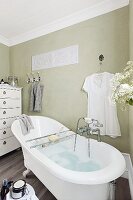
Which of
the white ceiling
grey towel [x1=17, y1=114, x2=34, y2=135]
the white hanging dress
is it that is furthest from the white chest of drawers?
the white hanging dress

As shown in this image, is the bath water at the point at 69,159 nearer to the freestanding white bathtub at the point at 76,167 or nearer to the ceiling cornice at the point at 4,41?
the freestanding white bathtub at the point at 76,167

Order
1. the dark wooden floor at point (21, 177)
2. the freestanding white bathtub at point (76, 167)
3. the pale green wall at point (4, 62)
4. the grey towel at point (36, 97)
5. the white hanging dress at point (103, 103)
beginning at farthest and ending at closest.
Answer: the pale green wall at point (4, 62), the grey towel at point (36, 97), the white hanging dress at point (103, 103), the dark wooden floor at point (21, 177), the freestanding white bathtub at point (76, 167)

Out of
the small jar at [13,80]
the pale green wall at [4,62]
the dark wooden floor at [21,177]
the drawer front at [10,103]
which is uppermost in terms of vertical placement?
the pale green wall at [4,62]

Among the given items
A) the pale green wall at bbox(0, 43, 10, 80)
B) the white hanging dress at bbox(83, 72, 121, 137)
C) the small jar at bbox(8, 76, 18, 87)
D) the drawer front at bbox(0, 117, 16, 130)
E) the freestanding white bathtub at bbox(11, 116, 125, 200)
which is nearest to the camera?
the freestanding white bathtub at bbox(11, 116, 125, 200)

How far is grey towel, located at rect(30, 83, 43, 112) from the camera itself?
2.93 meters

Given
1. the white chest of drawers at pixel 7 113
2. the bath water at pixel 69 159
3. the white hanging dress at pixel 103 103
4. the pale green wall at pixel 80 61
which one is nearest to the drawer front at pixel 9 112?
the white chest of drawers at pixel 7 113

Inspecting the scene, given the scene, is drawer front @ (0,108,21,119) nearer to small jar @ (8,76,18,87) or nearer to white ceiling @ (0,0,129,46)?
small jar @ (8,76,18,87)

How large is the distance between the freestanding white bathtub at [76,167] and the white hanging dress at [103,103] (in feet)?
1.62

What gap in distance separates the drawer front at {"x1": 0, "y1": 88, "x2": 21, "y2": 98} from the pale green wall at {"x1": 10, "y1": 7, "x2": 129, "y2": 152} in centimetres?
26

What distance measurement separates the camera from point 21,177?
6.64ft

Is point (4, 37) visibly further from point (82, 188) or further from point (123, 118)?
point (82, 188)

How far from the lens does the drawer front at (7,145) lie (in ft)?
8.75

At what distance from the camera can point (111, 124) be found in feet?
7.05

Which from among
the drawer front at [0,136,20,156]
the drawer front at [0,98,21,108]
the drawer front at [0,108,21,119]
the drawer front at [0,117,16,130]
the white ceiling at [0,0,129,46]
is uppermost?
Result: the white ceiling at [0,0,129,46]
